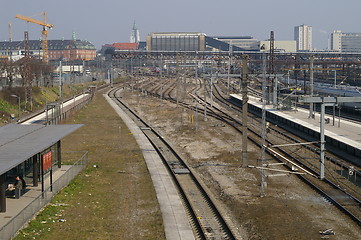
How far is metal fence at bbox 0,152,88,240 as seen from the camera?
1772 centimetres

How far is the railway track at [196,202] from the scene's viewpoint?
1978 cm

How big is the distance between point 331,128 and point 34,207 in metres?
30.5

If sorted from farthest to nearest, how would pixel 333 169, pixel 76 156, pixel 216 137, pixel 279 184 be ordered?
pixel 216 137 < pixel 76 156 < pixel 333 169 < pixel 279 184

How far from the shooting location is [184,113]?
219ft

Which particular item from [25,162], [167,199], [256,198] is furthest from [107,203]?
[256,198]

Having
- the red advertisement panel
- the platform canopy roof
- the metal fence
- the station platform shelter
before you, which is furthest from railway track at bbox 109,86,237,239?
the platform canopy roof

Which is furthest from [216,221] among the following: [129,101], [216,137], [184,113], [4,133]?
[129,101]

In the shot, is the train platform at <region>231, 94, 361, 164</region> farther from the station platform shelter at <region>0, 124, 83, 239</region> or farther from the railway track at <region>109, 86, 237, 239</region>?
the station platform shelter at <region>0, 124, 83, 239</region>

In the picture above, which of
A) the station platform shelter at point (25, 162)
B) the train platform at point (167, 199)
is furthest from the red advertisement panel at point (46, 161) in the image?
the train platform at point (167, 199)

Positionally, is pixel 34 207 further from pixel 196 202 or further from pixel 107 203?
pixel 196 202

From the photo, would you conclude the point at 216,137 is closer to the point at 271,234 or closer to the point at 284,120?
the point at 284,120

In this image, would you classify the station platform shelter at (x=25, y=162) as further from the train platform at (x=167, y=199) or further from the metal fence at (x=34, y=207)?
the train platform at (x=167, y=199)

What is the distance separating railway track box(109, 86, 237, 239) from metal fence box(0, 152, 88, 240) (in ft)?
19.4

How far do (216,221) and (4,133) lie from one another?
13459 millimetres
